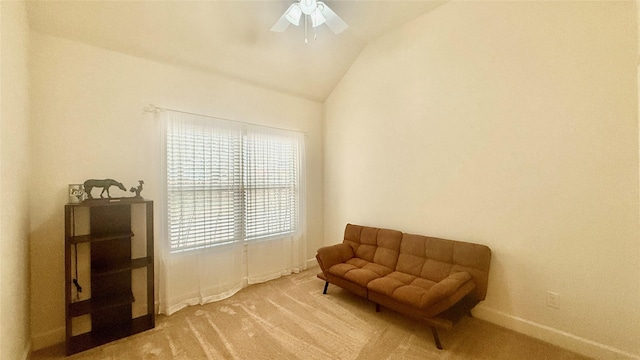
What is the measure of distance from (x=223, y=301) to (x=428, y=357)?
2183 mm

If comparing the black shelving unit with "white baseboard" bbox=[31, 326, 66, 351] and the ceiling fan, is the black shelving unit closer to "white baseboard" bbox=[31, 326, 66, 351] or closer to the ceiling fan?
"white baseboard" bbox=[31, 326, 66, 351]

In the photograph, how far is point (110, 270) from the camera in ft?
7.39

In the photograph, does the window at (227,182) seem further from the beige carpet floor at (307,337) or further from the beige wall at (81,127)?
the beige carpet floor at (307,337)

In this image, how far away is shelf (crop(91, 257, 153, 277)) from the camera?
2229 mm

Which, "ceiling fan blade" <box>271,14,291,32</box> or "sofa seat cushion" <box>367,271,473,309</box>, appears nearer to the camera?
"sofa seat cushion" <box>367,271,473,309</box>

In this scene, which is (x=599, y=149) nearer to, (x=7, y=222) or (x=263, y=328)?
(x=263, y=328)

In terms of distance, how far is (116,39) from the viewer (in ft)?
7.82

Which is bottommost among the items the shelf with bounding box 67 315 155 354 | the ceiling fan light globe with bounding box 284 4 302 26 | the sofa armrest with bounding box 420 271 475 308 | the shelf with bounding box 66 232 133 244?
the shelf with bounding box 67 315 155 354

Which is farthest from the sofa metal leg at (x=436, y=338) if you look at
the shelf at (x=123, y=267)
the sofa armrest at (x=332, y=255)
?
the shelf at (x=123, y=267)

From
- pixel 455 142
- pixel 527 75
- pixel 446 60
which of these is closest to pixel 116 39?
pixel 446 60

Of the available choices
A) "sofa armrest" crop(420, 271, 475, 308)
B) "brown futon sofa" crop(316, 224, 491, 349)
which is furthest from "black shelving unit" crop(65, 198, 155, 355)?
"sofa armrest" crop(420, 271, 475, 308)

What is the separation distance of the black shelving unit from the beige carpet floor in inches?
6.9

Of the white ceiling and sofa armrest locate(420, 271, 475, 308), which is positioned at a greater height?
the white ceiling

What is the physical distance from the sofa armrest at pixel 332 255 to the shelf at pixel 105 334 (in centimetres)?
175
